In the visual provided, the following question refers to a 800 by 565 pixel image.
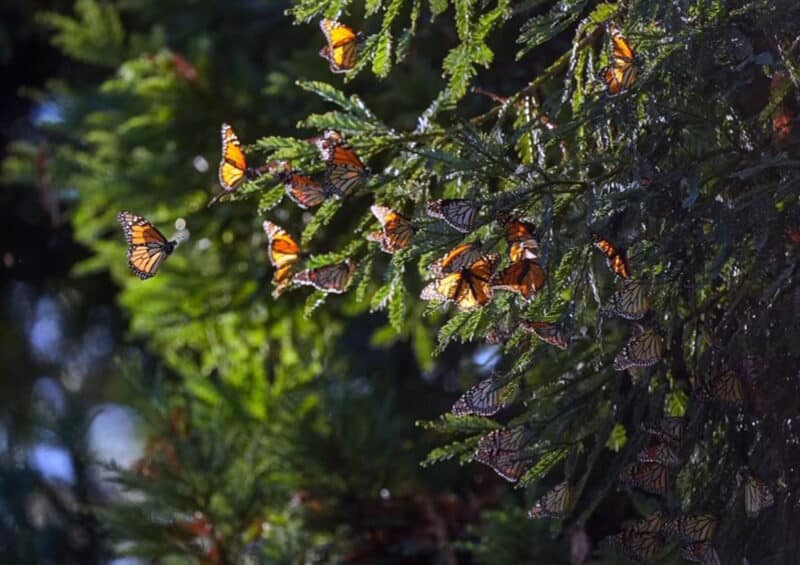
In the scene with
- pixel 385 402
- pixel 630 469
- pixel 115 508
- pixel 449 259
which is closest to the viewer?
pixel 449 259

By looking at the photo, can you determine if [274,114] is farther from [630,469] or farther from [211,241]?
[630,469]

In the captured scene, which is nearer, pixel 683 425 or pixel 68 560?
pixel 683 425

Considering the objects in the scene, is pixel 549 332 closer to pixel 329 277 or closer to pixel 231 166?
pixel 329 277

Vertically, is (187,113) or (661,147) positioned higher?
(187,113)

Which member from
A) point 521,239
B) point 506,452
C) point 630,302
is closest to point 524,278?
point 521,239

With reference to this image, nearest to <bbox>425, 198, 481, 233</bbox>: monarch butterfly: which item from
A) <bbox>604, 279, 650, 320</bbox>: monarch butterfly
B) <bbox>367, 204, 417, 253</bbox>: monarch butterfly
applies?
<bbox>367, 204, 417, 253</bbox>: monarch butterfly

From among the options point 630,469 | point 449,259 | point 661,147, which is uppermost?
point 661,147

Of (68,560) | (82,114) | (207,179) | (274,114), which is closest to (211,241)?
(207,179)

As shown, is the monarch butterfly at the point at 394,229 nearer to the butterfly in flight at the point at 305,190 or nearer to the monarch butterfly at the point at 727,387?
the butterfly in flight at the point at 305,190

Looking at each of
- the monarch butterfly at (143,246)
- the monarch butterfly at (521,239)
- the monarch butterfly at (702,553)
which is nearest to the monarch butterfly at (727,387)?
the monarch butterfly at (702,553)
